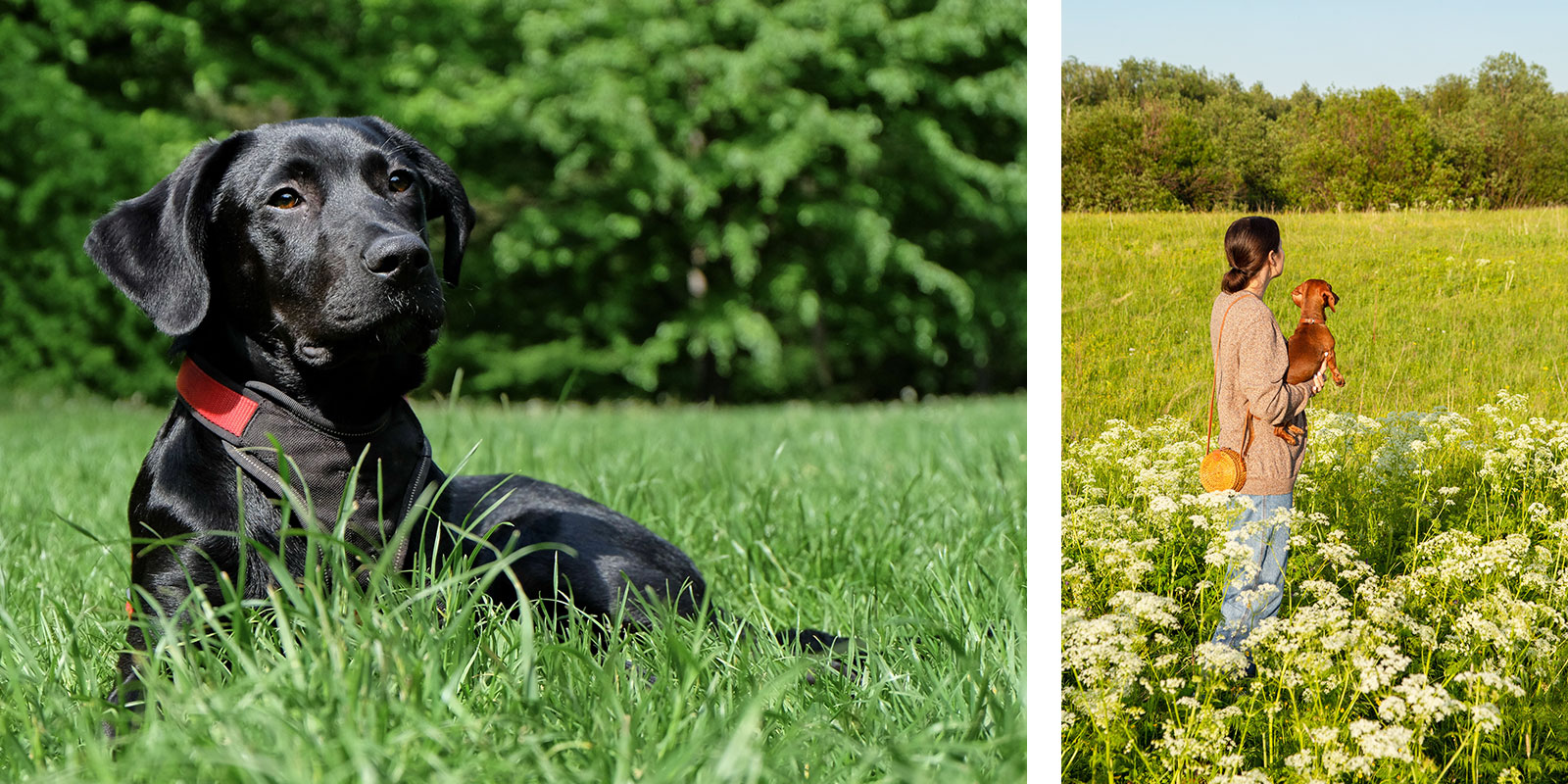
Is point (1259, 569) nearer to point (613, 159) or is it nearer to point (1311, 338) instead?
point (1311, 338)

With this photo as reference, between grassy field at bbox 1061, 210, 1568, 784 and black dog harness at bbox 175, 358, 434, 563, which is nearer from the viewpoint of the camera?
grassy field at bbox 1061, 210, 1568, 784

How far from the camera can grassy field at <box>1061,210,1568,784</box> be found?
7.38ft

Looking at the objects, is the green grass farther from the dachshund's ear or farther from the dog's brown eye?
the dachshund's ear

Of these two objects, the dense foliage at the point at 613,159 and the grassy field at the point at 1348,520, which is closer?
the grassy field at the point at 1348,520

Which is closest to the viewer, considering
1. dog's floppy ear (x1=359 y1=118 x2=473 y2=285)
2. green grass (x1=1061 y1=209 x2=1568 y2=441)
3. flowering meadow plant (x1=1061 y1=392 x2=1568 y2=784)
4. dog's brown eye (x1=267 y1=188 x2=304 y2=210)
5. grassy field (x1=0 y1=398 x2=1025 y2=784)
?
grassy field (x1=0 y1=398 x2=1025 y2=784)

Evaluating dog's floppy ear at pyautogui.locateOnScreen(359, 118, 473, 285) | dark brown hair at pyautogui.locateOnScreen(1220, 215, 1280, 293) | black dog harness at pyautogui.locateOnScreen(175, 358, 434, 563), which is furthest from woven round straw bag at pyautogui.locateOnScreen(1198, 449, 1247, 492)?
dog's floppy ear at pyautogui.locateOnScreen(359, 118, 473, 285)

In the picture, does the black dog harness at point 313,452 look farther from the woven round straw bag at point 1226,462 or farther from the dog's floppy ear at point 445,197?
the woven round straw bag at point 1226,462

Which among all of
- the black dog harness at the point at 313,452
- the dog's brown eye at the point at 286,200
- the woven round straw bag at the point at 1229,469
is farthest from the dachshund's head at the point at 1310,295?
the dog's brown eye at the point at 286,200

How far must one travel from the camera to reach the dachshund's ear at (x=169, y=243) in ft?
8.08

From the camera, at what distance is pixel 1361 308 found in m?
2.35

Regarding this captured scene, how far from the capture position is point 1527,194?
245 centimetres

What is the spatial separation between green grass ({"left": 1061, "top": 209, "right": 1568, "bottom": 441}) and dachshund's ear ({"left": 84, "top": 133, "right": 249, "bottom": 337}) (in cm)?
187

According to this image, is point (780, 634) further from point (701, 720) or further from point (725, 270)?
point (725, 270)

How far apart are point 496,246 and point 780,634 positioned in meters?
12.4
